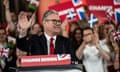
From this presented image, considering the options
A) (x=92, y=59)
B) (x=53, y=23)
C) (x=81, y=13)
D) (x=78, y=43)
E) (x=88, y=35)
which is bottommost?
(x=92, y=59)

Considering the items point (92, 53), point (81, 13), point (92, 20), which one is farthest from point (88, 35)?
point (81, 13)

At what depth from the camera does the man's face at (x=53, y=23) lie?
324 centimetres

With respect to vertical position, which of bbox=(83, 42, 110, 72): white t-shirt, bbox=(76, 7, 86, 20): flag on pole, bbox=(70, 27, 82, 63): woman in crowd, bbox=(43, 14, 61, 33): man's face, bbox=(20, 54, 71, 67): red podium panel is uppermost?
bbox=(43, 14, 61, 33): man's face

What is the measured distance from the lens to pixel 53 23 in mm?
3256

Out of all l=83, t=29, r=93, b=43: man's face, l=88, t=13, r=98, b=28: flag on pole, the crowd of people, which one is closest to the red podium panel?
the crowd of people

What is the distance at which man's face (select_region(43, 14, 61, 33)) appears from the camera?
3.24m

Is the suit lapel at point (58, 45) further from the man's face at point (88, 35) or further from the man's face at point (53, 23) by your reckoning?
the man's face at point (88, 35)

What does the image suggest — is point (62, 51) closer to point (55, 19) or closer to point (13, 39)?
point (55, 19)

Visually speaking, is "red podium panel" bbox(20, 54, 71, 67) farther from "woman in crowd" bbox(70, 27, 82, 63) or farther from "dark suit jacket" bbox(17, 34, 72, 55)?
"woman in crowd" bbox(70, 27, 82, 63)

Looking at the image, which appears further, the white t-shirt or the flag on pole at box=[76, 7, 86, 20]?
the flag on pole at box=[76, 7, 86, 20]

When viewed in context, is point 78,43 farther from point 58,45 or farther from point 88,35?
point 58,45

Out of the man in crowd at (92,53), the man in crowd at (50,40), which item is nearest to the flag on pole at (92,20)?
the man in crowd at (92,53)

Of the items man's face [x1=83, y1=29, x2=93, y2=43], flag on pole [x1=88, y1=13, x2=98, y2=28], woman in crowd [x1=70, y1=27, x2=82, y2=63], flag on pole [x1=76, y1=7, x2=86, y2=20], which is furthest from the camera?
flag on pole [x1=76, y1=7, x2=86, y2=20]

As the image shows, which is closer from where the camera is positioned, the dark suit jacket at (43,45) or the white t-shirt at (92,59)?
the dark suit jacket at (43,45)
